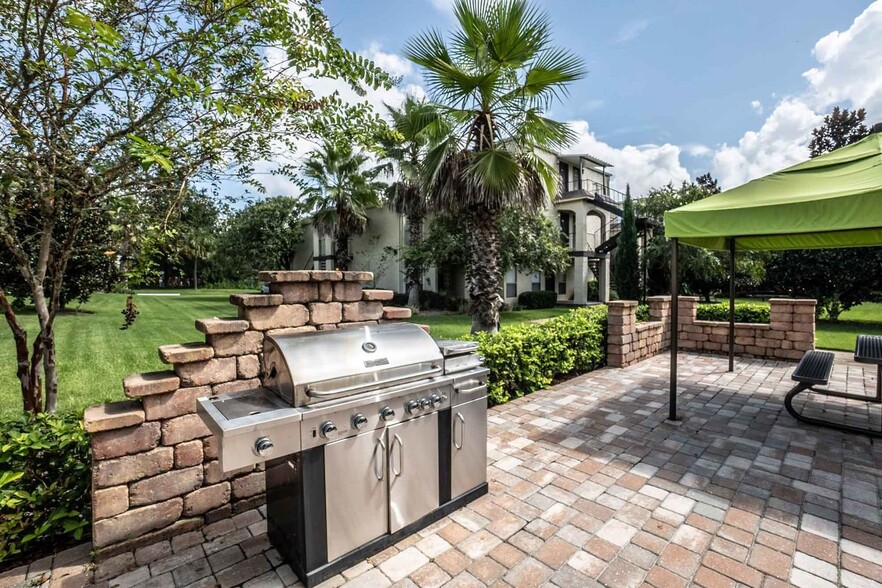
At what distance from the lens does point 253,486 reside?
286cm

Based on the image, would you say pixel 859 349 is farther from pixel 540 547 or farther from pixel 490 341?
pixel 540 547

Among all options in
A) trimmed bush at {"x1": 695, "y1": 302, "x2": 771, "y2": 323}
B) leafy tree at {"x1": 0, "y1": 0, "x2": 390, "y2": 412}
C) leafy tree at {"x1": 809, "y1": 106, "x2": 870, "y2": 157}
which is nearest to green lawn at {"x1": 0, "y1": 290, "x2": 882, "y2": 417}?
trimmed bush at {"x1": 695, "y1": 302, "x2": 771, "y2": 323}

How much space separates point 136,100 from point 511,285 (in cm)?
1771

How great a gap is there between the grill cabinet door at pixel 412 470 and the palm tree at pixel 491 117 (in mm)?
4940

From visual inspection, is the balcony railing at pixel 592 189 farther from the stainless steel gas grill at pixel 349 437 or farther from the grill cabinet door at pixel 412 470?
the grill cabinet door at pixel 412 470

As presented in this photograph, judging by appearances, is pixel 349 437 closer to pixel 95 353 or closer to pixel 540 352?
pixel 540 352

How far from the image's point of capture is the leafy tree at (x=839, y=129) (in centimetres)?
1964

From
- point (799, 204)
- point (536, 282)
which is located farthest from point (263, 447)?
point (536, 282)

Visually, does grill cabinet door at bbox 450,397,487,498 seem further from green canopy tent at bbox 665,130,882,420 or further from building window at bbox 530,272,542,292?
building window at bbox 530,272,542,292

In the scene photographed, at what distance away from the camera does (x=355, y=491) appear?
88.0 inches

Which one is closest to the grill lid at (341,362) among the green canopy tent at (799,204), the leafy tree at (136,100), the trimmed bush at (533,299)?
the leafy tree at (136,100)

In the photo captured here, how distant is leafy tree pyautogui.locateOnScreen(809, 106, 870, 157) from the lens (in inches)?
773

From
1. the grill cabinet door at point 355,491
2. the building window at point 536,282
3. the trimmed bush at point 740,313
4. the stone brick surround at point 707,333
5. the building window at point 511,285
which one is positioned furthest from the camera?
the building window at point 536,282

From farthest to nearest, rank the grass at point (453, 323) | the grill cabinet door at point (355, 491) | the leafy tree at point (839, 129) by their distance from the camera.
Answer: the leafy tree at point (839, 129) → the grass at point (453, 323) → the grill cabinet door at point (355, 491)
